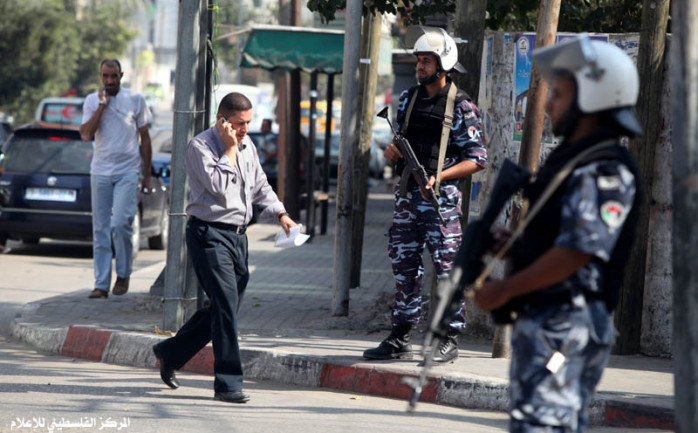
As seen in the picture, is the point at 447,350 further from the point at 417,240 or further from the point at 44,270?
the point at 44,270

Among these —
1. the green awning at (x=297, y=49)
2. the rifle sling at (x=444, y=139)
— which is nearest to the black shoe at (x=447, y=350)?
the rifle sling at (x=444, y=139)

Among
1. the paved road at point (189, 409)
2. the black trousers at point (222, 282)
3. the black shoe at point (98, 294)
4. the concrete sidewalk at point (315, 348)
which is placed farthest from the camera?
the black shoe at point (98, 294)

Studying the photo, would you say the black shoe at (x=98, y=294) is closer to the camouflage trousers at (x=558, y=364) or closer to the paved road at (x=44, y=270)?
the paved road at (x=44, y=270)

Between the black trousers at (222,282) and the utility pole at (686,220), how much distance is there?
2.87m

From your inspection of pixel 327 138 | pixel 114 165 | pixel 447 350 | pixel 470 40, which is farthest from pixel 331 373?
pixel 327 138

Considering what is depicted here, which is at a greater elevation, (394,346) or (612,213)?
(612,213)

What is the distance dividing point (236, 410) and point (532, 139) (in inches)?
97.2

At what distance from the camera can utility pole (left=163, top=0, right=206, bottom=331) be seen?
7395mm

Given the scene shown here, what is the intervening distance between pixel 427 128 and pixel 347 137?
1710 millimetres

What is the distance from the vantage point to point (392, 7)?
8750mm

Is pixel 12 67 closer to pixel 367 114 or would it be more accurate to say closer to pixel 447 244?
pixel 367 114

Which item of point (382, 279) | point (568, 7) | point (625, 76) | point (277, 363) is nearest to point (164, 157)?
point (382, 279)

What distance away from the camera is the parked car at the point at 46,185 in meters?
12.8

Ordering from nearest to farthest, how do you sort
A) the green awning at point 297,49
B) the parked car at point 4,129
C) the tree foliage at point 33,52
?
the green awning at point 297,49
the parked car at point 4,129
the tree foliage at point 33,52
